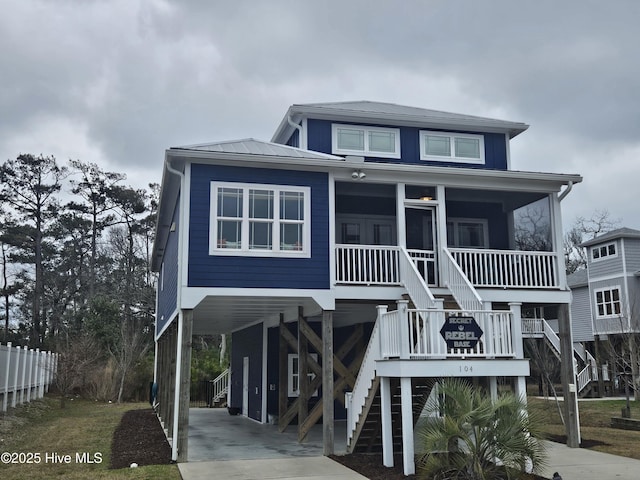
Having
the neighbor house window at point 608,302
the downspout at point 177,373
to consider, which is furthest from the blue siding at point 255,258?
the neighbor house window at point 608,302

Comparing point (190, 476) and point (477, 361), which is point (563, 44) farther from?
point (190, 476)

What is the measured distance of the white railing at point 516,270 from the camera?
1391 cm

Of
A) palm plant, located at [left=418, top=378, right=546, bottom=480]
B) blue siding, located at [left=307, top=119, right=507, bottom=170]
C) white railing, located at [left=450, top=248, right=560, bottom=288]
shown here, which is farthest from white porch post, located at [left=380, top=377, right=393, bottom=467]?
blue siding, located at [left=307, top=119, right=507, bottom=170]

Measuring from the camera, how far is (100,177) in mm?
42812

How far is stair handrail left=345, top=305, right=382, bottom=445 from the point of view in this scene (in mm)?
11531

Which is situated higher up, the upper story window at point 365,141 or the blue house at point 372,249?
the upper story window at point 365,141

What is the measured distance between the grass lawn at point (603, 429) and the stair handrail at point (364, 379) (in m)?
2.94

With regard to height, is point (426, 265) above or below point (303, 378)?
above

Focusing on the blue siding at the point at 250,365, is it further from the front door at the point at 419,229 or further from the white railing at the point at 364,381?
the white railing at the point at 364,381

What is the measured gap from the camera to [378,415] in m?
12.2

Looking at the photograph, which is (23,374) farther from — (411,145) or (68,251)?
(68,251)

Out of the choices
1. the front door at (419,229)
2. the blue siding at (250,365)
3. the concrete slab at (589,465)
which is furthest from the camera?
the blue siding at (250,365)

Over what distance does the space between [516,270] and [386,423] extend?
5.23 m

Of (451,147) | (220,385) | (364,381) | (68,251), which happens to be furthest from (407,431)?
(68,251)
